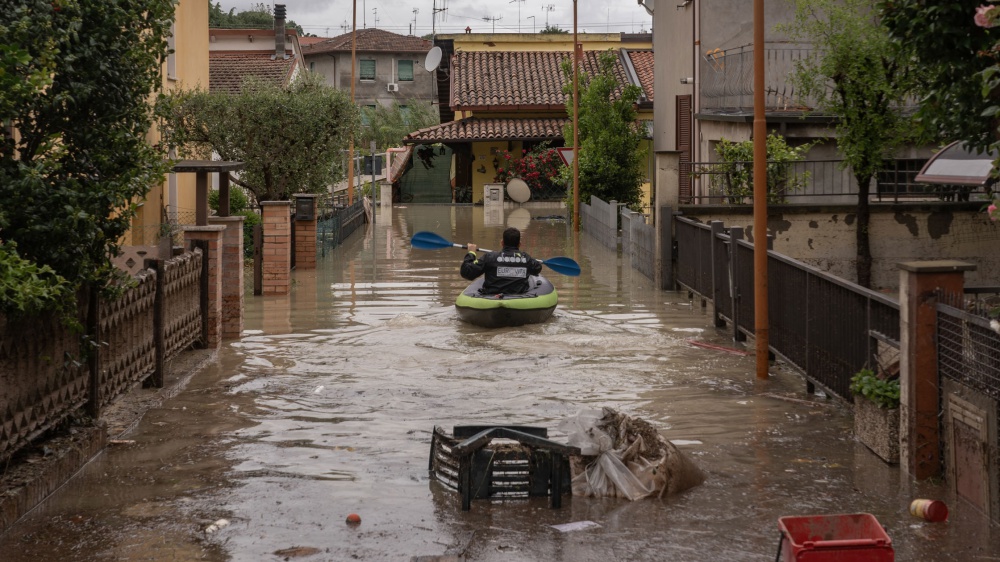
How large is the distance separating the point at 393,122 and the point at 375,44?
43.2ft

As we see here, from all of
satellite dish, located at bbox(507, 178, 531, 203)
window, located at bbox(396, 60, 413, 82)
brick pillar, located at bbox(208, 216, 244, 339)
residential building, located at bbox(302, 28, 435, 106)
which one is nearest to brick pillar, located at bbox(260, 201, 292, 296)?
brick pillar, located at bbox(208, 216, 244, 339)

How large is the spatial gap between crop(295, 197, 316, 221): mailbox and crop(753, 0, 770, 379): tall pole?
13358mm

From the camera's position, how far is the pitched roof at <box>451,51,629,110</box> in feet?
164

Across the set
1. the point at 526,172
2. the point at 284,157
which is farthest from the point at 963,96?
the point at 526,172

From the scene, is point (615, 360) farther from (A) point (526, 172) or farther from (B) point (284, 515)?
(A) point (526, 172)

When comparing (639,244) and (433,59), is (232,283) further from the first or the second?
(433,59)

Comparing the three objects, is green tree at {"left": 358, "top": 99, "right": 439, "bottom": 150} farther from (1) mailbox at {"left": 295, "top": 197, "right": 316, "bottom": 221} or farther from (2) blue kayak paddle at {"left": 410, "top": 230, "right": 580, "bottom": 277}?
(2) blue kayak paddle at {"left": 410, "top": 230, "right": 580, "bottom": 277}

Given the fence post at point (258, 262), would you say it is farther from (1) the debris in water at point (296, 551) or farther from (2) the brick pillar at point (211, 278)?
(1) the debris in water at point (296, 551)

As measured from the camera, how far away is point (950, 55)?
9.15m

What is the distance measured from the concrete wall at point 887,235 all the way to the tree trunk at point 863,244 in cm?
28

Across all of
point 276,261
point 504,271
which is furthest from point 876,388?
point 276,261

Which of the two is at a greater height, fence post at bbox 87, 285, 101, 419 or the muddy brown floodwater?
fence post at bbox 87, 285, 101, 419

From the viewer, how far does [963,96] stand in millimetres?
9359

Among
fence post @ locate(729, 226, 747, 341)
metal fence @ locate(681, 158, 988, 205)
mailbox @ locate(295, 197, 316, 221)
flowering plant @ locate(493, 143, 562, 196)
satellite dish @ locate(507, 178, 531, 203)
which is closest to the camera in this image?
fence post @ locate(729, 226, 747, 341)
